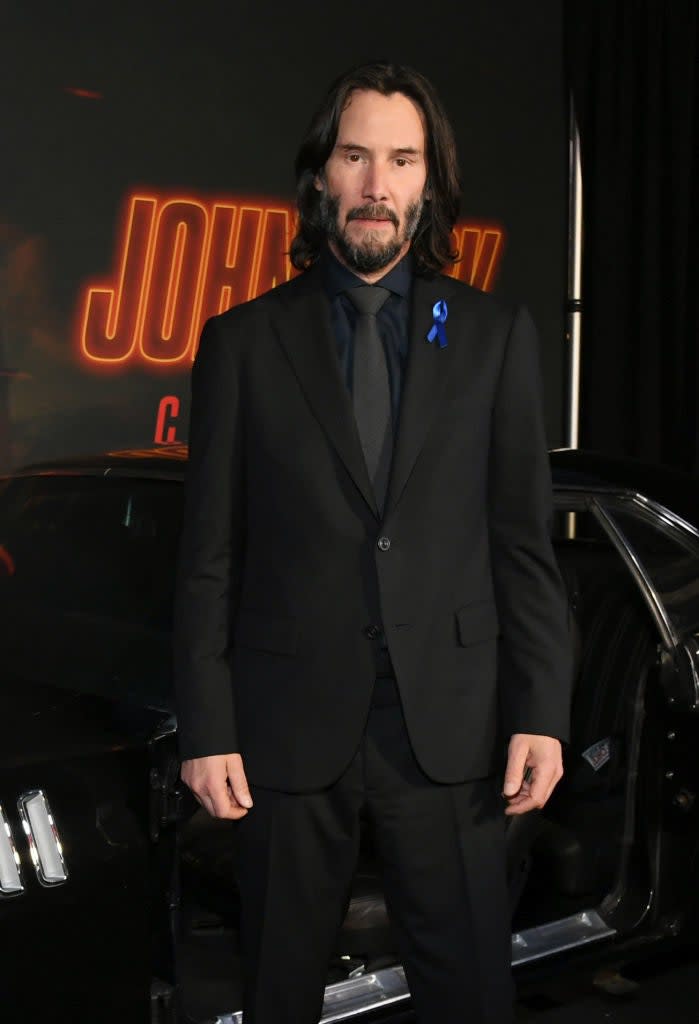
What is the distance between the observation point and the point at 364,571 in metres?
1.70

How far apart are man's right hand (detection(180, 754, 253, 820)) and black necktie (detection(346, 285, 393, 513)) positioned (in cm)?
35

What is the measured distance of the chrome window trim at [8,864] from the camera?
1.81 metres

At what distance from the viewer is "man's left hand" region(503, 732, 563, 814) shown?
68.1 inches

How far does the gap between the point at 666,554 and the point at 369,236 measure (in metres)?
1.40

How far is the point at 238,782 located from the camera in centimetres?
169

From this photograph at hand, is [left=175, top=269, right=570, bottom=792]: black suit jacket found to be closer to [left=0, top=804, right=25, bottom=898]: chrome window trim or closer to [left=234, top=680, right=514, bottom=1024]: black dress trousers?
[left=234, top=680, right=514, bottom=1024]: black dress trousers

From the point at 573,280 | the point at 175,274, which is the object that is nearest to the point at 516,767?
→ the point at 175,274

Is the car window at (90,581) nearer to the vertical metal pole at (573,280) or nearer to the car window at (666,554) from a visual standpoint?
the car window at (666,554)

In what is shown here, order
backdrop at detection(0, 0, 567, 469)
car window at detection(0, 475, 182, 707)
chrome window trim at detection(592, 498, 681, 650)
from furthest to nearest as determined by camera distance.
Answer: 1. backdrop at detection(0, 0, 567, 469)
2. chrome window trim at detection(592, 498, 681, 650)
3. car window at detection(0, 475, 182, 707)

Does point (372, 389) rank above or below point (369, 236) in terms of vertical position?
below

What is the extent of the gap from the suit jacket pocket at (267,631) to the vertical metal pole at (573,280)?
14.3ft

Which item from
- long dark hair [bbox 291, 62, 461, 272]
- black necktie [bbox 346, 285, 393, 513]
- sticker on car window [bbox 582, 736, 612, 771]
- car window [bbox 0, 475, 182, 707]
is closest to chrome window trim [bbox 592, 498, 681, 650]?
sticker on car window [bbox 582, 736, 612, 771]

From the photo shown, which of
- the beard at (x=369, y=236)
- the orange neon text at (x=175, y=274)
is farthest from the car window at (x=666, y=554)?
the orange neon text at (x=175, y=274)

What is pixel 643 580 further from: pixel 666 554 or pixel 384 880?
pixel 384 880
